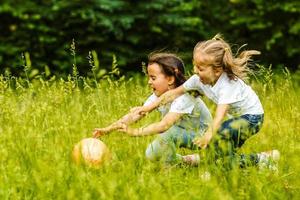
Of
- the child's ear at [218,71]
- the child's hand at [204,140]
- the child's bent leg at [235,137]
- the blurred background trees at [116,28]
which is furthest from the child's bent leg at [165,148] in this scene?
the blurred background trees at [116,28]

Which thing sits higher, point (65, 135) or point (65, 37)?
point (65, 37)

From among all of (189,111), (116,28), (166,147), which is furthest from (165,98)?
(116,28)

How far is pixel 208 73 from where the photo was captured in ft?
15.7

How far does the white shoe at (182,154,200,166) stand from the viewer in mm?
4637

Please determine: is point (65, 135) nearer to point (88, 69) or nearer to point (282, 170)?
point (282, 170)

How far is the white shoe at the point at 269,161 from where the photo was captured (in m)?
4.15

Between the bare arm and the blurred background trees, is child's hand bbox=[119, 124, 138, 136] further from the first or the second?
the blurred background trees

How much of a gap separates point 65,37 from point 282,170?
20.4 ft

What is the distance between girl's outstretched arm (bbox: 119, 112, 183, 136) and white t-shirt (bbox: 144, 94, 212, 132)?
0.04 meters

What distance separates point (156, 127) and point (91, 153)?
0.46 metres

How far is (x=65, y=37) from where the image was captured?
1011cm

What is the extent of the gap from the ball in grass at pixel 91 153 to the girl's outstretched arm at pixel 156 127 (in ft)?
0.57

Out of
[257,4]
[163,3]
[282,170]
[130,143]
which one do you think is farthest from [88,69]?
[282,170]

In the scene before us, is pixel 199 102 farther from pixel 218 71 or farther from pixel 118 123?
pixel 118 123
